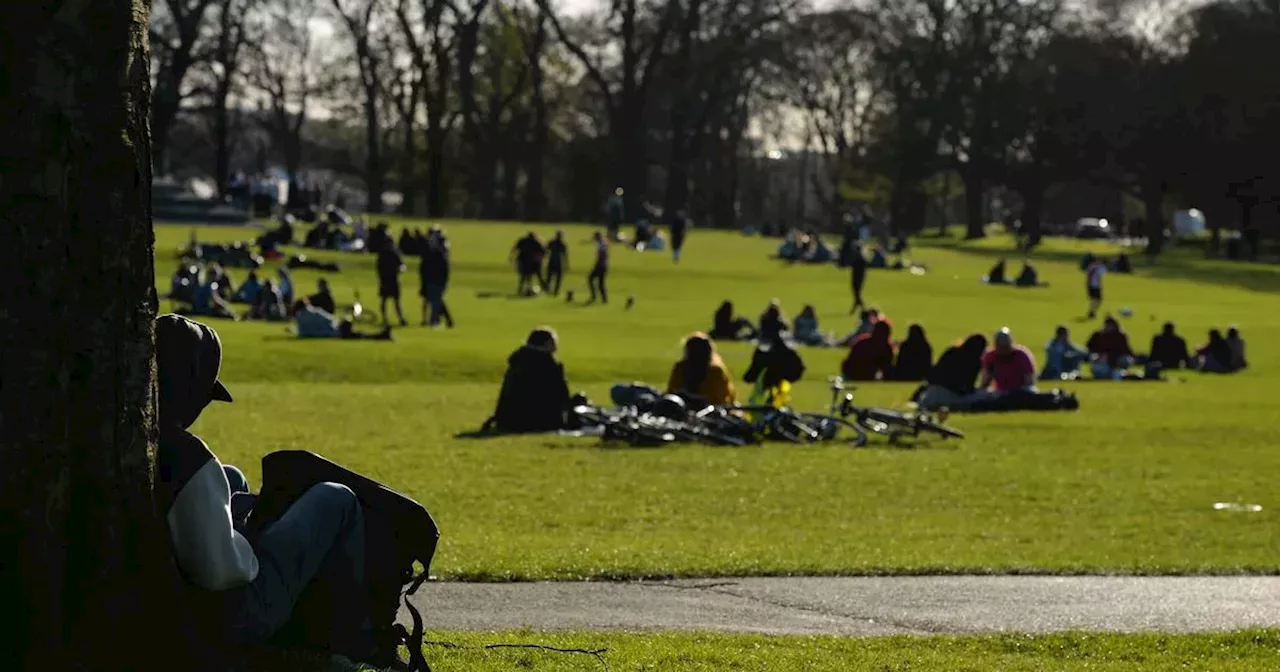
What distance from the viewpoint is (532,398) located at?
803 inches

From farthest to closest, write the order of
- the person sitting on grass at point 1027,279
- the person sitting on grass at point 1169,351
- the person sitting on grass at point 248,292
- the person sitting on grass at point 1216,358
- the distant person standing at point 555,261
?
the person sitting on grass at point 1027,279
the distant person standing at point 555,261
the person sitting on grass at point 248,292
the person sitting on grass at point 1216,358
the person sitting on grass at point 1169,351

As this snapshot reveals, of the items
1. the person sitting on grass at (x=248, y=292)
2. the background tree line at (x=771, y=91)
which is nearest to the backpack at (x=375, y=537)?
the person sitting on grass at (x=248, y=292)

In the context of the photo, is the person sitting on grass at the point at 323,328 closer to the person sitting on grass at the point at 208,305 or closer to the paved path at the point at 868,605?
the person sitting on grass at the point at 208,305

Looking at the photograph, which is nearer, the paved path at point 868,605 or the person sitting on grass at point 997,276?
the paved path at point 868,605

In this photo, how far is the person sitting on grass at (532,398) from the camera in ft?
66.6

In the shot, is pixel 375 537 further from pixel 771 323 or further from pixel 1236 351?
pixel 1236 351

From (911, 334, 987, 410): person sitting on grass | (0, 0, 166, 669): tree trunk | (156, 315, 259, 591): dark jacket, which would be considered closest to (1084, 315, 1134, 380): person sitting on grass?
(911, 334, 987, 410): person sitting on grass

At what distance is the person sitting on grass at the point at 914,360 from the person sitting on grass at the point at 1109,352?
4879mm

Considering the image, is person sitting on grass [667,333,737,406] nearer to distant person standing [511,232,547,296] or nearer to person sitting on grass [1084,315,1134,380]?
person sitting on grass [1084,315,1134,380]

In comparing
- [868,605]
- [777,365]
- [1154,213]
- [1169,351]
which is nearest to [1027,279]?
[1169,351]

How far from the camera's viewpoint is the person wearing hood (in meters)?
5.71

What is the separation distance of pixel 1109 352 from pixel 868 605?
2574 centimetres

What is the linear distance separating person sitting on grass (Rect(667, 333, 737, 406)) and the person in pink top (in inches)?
219

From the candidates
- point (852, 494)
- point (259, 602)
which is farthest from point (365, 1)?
point (259, 602)
